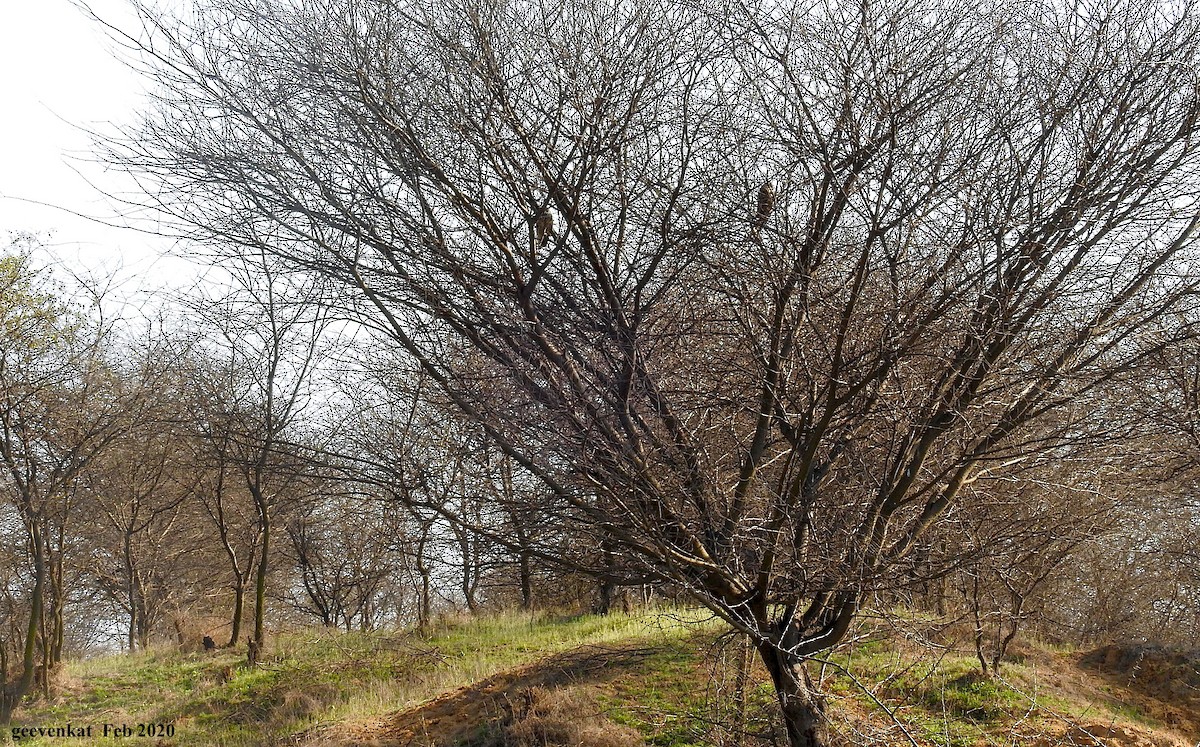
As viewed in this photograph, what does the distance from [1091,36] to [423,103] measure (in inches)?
125

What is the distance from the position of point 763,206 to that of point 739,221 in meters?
0.13

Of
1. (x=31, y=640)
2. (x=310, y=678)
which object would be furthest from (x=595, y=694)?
(x=31, y=640)

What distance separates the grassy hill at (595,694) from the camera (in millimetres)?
5934

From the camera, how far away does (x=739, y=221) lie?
4.00 m

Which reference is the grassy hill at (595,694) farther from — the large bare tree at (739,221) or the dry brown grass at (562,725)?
the large bare tree at (739,221)

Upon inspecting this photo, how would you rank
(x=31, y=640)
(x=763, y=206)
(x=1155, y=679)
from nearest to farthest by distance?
(x=763, y=206), (x=1155, y=679), (x=31, y=640)

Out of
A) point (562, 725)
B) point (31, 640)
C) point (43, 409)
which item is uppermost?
point (43, 409)

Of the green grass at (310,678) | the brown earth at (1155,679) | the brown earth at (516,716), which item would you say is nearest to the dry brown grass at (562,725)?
the brown earth at (516,716)

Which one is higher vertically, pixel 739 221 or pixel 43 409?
pixel 43 409

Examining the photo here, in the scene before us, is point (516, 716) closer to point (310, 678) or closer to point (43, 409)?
point (310, 678)

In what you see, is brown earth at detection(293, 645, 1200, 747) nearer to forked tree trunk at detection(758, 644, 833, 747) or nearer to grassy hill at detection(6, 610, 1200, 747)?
grassy hill at detection(6, 610, 1200, 747)

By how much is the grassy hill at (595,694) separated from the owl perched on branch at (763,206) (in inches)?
A: 78.0

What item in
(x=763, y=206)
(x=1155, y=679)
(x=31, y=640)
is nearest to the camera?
(x=763, y=206)

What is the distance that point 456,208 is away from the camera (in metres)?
4.10
